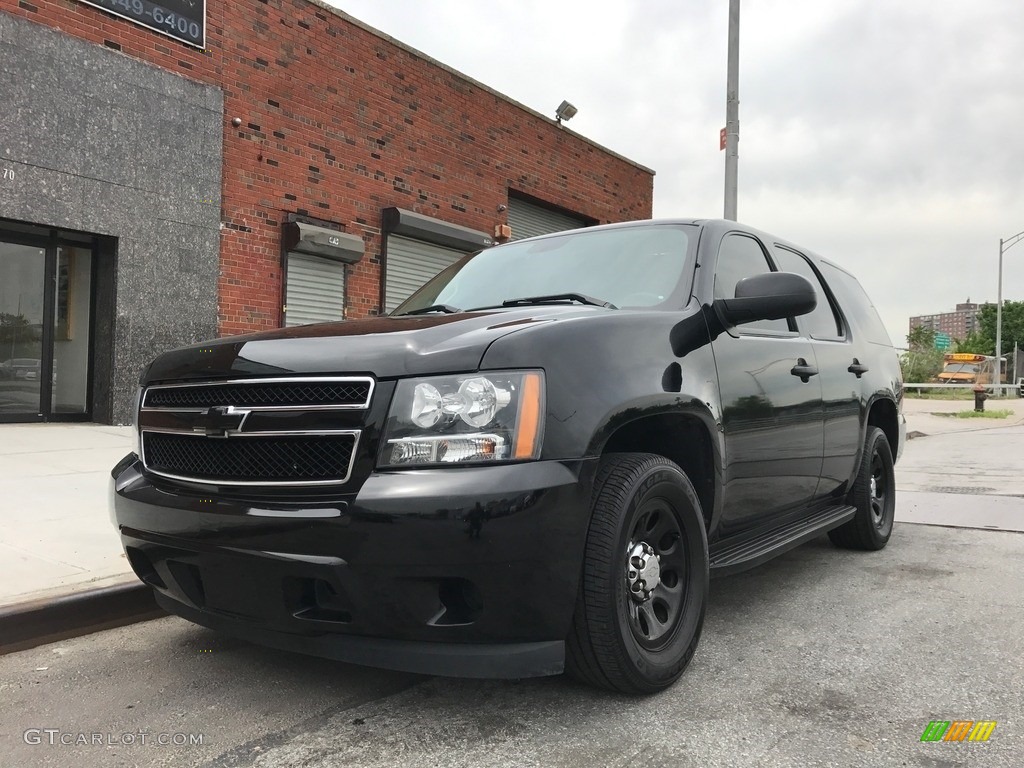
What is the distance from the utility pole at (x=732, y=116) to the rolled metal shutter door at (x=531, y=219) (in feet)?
13.3

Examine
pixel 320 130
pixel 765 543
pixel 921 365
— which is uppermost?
pixel 320 130

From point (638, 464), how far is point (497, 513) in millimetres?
642

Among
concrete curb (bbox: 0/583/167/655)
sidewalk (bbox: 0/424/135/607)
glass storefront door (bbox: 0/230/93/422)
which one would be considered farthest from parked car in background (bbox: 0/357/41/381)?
concrete curb (bbox: 0/583/167/655)

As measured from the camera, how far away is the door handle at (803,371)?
156 inches

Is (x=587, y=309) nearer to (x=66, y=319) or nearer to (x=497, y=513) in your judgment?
(x=497, y=513)

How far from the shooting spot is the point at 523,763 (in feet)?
7.63

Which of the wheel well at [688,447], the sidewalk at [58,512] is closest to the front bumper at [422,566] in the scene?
the wheel well at [688,447]

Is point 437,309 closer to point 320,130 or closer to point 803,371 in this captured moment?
point 803,371

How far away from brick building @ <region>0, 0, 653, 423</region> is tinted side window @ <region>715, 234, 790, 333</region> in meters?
8.08

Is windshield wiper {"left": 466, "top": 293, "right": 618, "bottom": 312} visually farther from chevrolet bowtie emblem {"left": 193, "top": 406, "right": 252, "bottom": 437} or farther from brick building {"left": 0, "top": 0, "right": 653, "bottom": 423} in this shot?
brick building {"left": 0, "top": 0, "right": 653, "bottom": 423}

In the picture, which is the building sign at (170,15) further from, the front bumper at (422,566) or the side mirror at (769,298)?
the front bumper at (422,566)

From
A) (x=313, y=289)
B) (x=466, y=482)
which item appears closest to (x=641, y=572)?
(x=466, y=482)

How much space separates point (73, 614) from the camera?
3.55 metres

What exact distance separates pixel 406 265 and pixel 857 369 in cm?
941
